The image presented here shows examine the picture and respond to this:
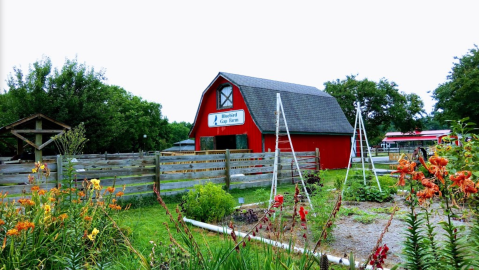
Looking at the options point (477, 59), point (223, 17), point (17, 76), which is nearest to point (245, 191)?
point (223, 17)

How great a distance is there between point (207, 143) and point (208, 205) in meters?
12.5

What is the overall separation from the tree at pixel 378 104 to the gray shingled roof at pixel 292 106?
37.3ft

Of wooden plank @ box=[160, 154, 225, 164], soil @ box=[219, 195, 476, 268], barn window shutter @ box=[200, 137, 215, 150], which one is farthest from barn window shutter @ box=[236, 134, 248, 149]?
soil @ box=[219, 195, 476, 268]

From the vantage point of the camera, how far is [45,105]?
21.6 m

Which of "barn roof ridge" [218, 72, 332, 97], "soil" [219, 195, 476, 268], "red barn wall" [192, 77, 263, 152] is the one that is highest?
"barn roof ridge" [218, 72, 332, 97]

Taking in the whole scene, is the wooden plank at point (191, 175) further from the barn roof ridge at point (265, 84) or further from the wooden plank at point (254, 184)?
the barn roof ridge at point (265, 84)

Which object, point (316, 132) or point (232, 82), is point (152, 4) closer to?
point (232, 82)

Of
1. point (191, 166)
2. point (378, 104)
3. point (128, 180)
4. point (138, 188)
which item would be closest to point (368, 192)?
point (191, 166)

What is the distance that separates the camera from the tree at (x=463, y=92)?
79.5ft

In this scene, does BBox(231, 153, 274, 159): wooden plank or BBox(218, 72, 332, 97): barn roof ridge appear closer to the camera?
BBox(231, 153, 274, 159): wooden plank

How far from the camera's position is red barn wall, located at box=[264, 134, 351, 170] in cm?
1825

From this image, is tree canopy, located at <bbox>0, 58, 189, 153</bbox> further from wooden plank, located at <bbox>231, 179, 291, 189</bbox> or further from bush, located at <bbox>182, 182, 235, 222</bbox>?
bush, located at <bbox>182, 182, 235, 222</bbox>

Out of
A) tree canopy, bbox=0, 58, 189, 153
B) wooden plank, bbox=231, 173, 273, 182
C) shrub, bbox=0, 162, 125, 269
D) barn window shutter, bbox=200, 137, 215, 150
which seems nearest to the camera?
shrub, bbox=0, 162, 125, 269

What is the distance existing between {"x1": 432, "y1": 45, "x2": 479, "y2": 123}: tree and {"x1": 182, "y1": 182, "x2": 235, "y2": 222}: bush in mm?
24101
